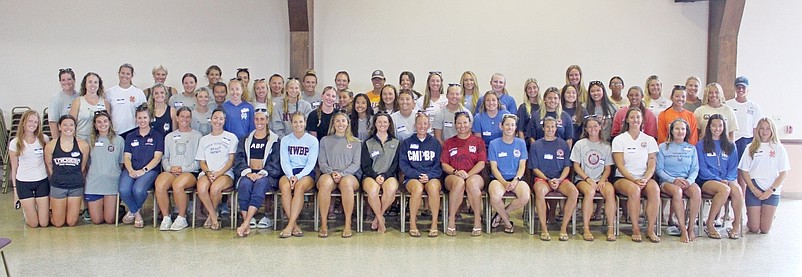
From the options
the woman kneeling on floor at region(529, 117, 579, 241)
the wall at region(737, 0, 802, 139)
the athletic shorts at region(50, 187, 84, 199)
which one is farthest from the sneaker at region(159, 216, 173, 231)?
the wall at region(737, 0, 802, 139)

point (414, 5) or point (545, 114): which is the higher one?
point (414, 5)

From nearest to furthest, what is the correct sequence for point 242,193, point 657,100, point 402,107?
1. point 242,193
2. point 402,107
3. point 657,100

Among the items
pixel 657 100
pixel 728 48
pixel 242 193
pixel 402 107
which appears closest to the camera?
pixel 242 193

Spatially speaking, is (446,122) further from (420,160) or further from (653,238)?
(653,238)

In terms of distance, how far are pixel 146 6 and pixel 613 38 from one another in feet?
17.7

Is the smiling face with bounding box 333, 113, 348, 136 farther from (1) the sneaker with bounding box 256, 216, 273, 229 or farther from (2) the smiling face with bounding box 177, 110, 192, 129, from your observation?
(2) the smiling face with bounding box 177, 110, 192, 129

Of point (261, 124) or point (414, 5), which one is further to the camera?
point (414, 5)

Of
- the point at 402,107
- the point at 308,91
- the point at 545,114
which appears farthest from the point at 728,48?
the point at 308,91

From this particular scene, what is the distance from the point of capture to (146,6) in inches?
301

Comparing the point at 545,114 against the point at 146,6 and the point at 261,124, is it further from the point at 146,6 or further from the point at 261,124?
the point at 146,6

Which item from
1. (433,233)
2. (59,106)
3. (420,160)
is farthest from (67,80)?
(433,233)

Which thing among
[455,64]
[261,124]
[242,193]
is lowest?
[242,193]

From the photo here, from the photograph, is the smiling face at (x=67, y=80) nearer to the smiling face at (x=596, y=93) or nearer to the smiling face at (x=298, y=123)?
the smiling face at (x=298, y=123)

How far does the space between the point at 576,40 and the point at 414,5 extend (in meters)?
1.90
